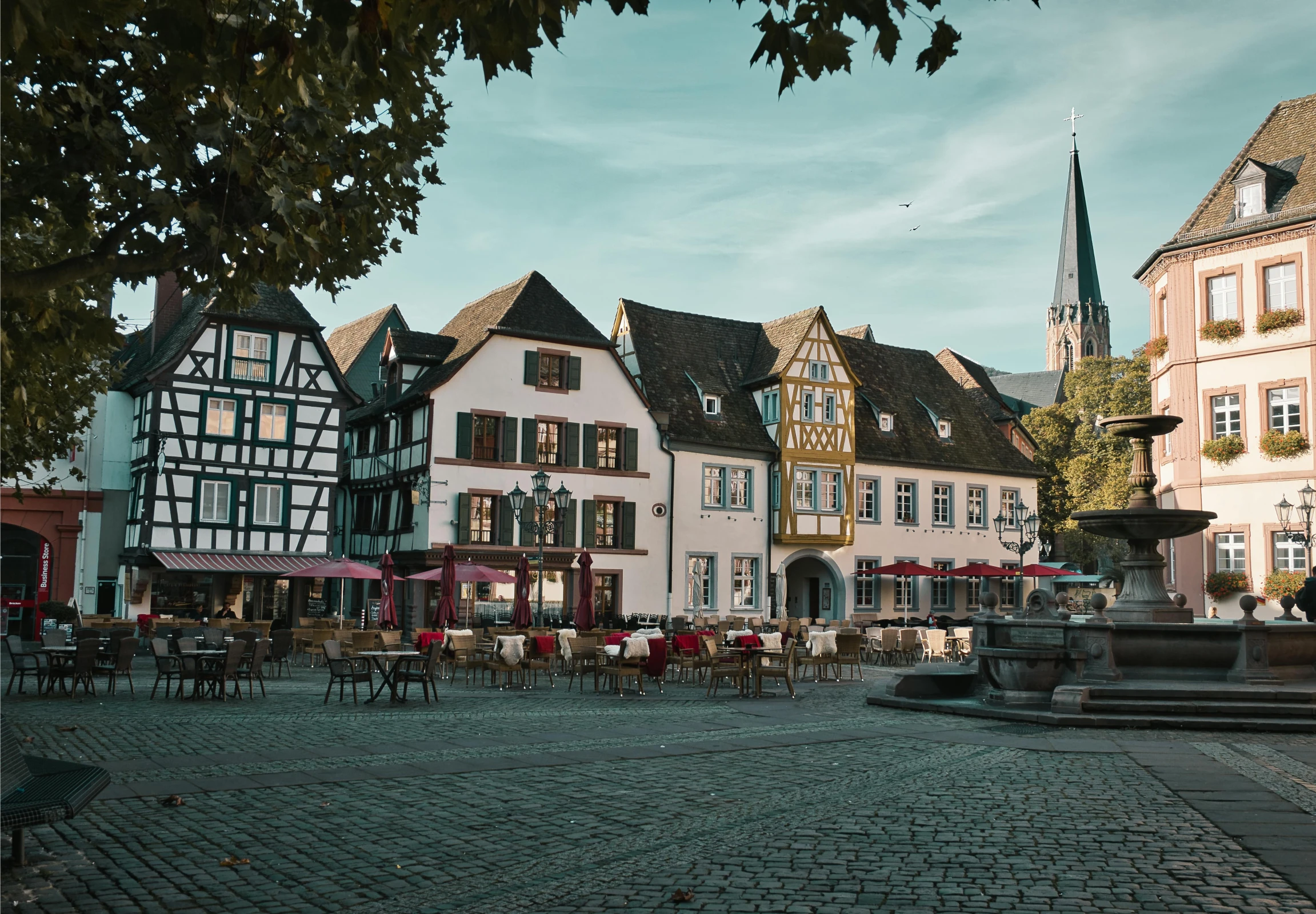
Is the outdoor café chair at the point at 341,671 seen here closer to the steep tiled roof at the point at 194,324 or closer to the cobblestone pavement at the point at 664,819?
the cobblestone pavement at the point at 664,819

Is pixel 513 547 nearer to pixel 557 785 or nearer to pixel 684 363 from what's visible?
pixel 684 363

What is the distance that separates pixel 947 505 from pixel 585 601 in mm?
21055

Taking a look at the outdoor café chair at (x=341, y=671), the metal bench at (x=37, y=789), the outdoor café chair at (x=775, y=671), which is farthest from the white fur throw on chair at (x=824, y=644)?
the metal bench at (x=37, y=789)

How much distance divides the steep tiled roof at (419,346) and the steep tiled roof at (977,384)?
75.8 feet

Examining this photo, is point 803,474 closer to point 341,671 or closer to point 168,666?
point 341,671

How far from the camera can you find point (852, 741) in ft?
42.0

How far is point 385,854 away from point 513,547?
27.8m

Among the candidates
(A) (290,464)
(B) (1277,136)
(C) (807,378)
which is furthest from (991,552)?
(A) (290,464)

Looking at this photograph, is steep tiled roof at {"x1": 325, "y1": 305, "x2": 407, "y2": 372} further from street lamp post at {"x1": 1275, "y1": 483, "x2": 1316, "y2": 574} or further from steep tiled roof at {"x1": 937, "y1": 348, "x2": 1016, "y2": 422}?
street lamp post at {"x1": 1275, "y1": 483, "x2": 1316, "y2": 574}

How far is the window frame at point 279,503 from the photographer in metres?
34.4

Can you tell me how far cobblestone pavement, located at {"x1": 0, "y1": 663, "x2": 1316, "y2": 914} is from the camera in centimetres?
624

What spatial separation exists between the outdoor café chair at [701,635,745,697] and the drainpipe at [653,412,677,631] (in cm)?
1597

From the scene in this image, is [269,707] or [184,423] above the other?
[184,423]

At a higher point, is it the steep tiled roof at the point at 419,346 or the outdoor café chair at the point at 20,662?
the steep tiled roof at the point at 419,346
